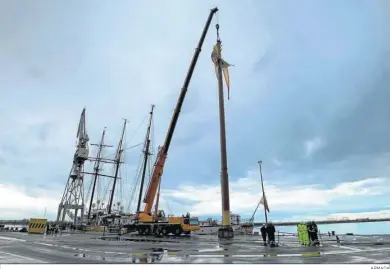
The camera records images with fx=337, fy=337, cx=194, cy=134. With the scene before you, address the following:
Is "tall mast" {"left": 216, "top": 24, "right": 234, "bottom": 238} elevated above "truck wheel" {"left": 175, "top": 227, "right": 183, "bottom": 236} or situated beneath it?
elevated above

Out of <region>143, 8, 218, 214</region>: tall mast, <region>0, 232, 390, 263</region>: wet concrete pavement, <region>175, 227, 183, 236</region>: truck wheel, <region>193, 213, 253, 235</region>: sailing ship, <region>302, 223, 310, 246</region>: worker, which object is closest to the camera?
<region>0, 232, 390, 263</region>: wet concrete pavement

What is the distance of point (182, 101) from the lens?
4209cm

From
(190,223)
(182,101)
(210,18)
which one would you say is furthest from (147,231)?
(210,18)

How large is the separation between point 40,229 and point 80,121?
4135 cm

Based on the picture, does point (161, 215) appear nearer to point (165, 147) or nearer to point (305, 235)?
point (165, 147)

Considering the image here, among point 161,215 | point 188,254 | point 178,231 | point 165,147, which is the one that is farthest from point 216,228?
point 188,254

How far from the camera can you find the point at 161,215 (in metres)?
42.6

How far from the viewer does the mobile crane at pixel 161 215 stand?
3938cm

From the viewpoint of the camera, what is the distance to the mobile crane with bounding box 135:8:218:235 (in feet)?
129

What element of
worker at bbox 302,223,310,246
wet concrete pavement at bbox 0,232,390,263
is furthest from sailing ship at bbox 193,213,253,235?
wet concrete pavement at bbox 0,232,390,263

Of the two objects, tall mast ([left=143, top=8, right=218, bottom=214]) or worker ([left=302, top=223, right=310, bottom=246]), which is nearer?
worker ([left=302, top=223, right=310, bottom=246])

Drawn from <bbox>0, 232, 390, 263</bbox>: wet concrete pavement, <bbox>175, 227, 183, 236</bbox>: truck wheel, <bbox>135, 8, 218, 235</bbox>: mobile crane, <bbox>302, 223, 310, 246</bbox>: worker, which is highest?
<bbox>135, 8, 218, 235</bbox>: mobile crane

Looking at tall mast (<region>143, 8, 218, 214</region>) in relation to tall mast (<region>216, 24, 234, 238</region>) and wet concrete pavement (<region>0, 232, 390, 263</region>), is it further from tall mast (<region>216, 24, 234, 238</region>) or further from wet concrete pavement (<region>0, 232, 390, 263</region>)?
wet concrete pavement (<region>0, 232, 390, 263</region>)
